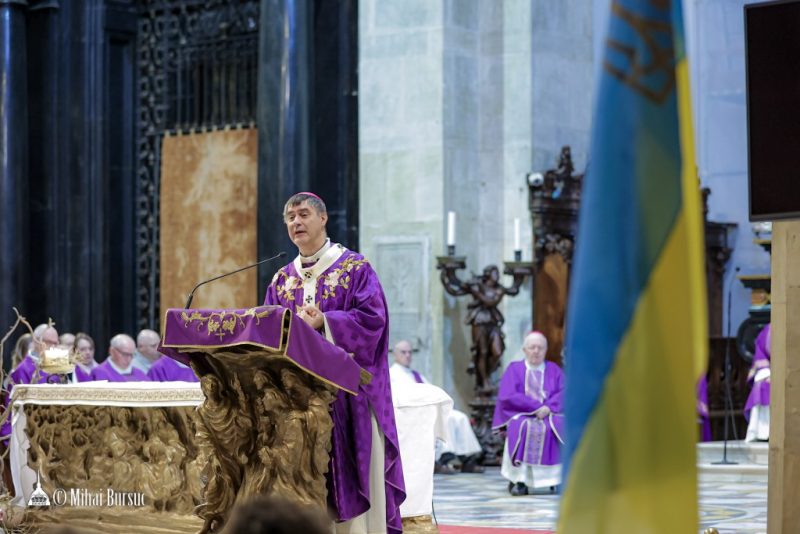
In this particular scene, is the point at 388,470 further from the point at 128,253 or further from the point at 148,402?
the point at 128,253

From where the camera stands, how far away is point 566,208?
14.8 m

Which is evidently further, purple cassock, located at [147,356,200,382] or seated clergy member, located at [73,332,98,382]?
purple cassock, located at [147,356,200,382]

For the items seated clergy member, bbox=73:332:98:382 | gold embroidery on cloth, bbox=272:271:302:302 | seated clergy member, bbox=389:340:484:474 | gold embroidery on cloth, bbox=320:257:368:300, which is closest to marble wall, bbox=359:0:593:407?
seated clergy member, bbox=389:340:484:474

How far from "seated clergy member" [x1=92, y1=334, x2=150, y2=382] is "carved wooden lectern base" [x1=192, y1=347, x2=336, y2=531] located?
5.12 m

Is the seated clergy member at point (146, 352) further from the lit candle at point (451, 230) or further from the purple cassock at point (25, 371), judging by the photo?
the lit candle at point (451, 230)

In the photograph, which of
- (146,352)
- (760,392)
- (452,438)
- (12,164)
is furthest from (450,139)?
(12,164)

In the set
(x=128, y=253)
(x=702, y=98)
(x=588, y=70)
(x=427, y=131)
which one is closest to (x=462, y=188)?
(x=427, y=131)

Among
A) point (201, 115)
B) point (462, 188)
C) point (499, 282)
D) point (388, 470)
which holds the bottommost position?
point (388, 470)

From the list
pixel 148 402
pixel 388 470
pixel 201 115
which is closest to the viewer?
pixel 388 470

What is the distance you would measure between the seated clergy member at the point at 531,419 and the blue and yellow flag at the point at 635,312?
9.62m

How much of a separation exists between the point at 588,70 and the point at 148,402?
8.26 meters

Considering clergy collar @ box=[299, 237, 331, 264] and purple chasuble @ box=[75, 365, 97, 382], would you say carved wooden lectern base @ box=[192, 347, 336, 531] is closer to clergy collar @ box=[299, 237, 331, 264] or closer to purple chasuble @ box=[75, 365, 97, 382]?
clergy collar @ box=[299, 237, 331, 264]

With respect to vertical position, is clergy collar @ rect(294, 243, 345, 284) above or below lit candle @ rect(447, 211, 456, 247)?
below

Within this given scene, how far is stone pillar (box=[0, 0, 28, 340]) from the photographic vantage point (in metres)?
16.6
